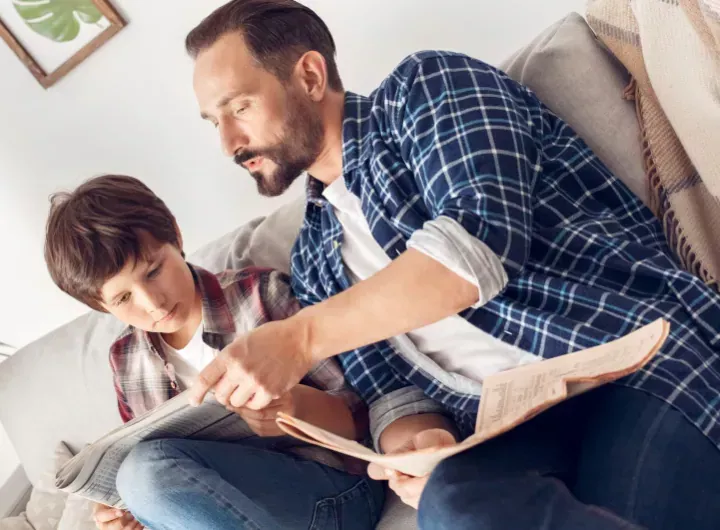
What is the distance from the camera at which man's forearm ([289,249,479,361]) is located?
0.87m

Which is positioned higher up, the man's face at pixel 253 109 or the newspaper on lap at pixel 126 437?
the man's face at pixel 253 109

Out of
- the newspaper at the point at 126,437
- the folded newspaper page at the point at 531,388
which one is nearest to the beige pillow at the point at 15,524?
the newspaper at the point at 126,437

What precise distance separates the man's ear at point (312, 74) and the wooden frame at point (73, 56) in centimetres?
64

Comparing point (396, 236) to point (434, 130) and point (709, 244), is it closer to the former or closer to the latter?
point (434, 130)

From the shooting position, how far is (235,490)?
1060mm

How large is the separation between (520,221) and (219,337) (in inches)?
25.6

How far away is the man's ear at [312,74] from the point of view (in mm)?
1143

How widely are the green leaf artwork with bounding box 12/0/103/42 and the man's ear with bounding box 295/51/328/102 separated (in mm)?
672

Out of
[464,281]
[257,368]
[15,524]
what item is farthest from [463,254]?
[15,524]

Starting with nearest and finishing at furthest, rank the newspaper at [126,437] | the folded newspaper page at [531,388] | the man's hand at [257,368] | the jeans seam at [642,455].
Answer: the folded newspaper page at [531,388], the jeans seam at [642,455], the man's hand at [257,368], the newspaper at [126,437]

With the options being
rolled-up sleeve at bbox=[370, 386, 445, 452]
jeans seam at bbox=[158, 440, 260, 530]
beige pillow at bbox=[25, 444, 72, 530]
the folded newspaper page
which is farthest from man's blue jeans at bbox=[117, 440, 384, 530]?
beige pillow at bbox=[25, 444, 72, 530]

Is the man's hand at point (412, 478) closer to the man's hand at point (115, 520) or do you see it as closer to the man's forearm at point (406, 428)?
the man's forearm at point (406, 428)

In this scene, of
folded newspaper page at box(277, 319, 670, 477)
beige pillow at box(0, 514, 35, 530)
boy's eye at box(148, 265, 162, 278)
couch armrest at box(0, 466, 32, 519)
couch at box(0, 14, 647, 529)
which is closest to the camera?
folded newspaper page at box(277, 319, 670, 477)

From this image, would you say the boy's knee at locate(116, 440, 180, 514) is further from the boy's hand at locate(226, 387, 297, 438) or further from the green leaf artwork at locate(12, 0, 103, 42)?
the green leaf artwork at locate(12, 0, 103, 42)
